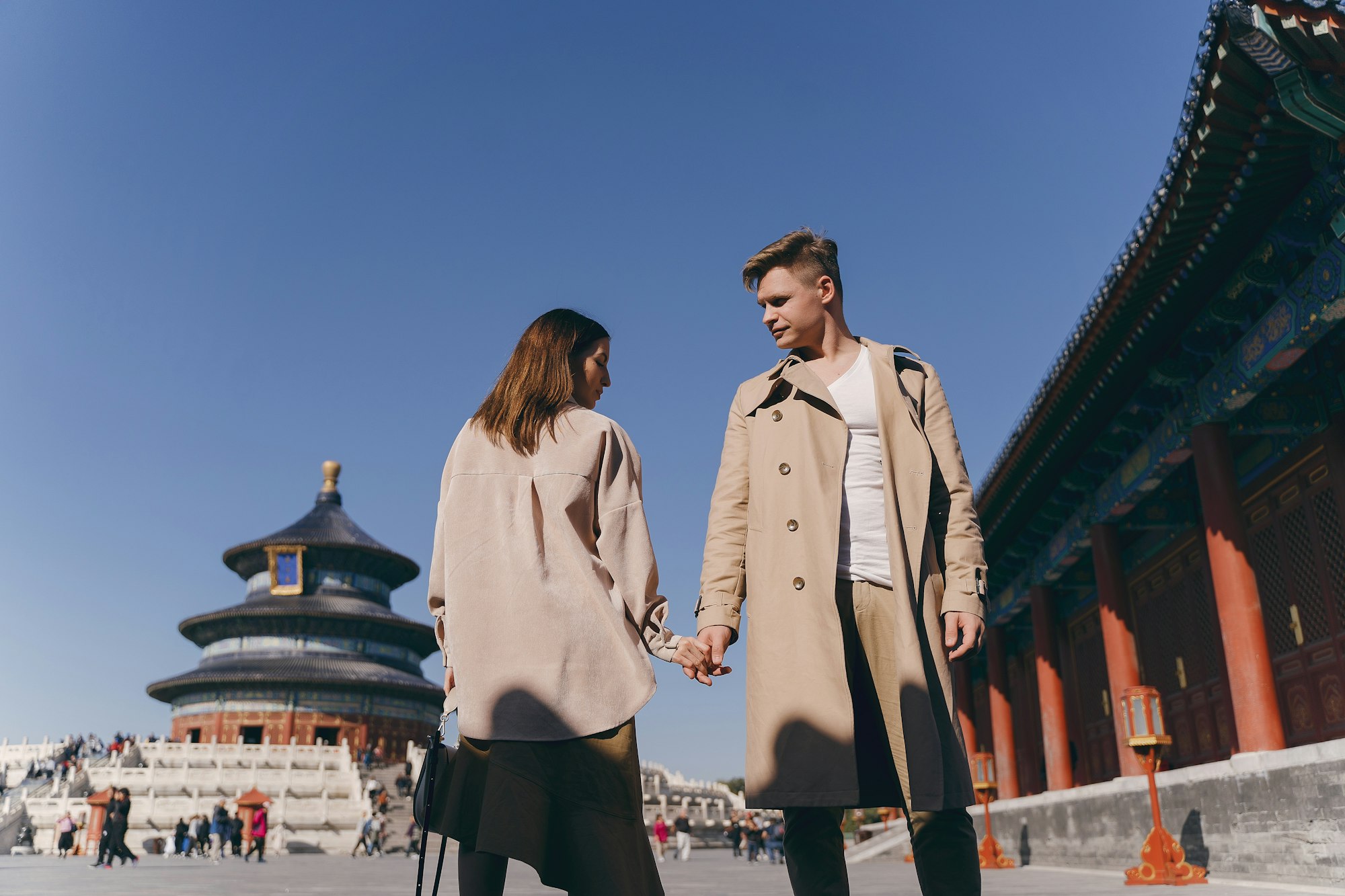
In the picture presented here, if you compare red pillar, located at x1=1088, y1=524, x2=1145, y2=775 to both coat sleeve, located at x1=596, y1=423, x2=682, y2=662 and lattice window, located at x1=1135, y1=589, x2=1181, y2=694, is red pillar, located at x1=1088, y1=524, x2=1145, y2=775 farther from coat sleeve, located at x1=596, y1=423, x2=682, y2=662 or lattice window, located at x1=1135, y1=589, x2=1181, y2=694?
coat sleeve, located at x1=596, y1=423, x2=682, y2=662

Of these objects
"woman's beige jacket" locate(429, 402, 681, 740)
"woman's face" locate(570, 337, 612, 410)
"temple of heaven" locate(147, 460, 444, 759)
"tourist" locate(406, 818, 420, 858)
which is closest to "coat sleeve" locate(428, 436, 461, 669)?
"woman's beige jacket" locate(429, 402, 681, 740)

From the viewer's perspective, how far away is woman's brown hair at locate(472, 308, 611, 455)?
267 cm

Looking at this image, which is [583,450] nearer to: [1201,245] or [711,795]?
[1201,245]

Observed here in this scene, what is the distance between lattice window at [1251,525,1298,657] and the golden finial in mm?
44901

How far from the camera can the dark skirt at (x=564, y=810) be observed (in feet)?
7.32

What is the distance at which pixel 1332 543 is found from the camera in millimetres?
8328

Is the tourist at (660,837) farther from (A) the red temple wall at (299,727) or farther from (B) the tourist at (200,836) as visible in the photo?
(A) the red temple wall at (299,727)

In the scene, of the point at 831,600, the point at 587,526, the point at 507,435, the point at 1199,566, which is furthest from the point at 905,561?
the point at 1199,566

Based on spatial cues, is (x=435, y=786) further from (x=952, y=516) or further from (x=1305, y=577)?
(x=1305, y=577)

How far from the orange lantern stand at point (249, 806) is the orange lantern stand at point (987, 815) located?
17509mm

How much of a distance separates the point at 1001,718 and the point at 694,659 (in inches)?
588

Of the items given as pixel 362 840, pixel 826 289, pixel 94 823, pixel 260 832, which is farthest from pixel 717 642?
pixel 94 823

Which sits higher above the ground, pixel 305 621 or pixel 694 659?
pixel 305 621

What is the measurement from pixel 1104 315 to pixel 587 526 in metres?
7.15
